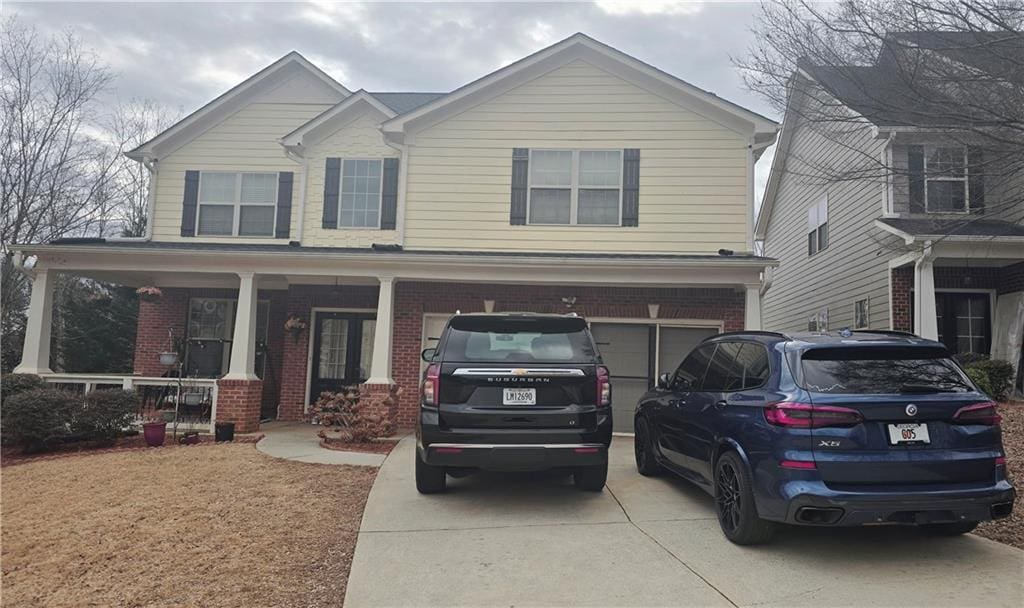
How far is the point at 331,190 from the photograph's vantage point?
39.7ft

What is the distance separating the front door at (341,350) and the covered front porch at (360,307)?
0.02 meters

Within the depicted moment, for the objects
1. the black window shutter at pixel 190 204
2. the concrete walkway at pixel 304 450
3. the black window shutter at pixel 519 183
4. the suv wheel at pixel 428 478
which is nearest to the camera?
the suv wheel at pixel 428 478

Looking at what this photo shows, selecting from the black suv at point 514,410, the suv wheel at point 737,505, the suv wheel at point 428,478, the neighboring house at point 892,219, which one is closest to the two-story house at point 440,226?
the neighboring house at point 892,219

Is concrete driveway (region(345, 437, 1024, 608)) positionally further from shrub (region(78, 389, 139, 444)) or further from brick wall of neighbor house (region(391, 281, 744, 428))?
shrub (region(78, 389, 139, 444))

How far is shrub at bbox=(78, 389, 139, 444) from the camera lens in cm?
922

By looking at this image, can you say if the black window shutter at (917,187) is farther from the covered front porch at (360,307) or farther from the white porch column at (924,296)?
the covered front porch at (360,307)


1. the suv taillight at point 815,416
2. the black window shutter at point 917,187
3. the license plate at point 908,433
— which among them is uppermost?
the black window shutter at point 917,187

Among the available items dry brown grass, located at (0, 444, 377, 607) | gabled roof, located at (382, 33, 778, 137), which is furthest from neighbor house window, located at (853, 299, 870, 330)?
dry brown grass, located at (0, 444, 377, 607)

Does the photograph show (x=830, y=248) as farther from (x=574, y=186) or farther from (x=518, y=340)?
(x=518, y=340)

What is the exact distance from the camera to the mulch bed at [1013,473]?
4781 millimetres

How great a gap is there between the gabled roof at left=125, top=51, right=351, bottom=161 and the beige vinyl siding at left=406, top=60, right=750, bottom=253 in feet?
A: 11.2

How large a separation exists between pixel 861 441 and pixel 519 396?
2.59m

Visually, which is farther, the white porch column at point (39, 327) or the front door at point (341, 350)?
the front door at point (341, 350)

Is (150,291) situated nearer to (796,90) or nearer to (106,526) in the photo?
(106,526)
